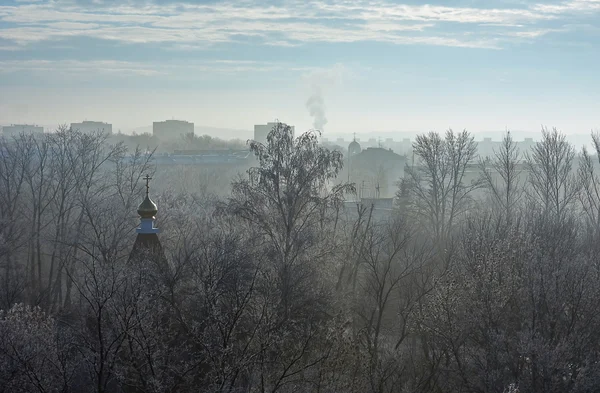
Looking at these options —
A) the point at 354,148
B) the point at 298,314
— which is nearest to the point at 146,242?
the point at 298,314

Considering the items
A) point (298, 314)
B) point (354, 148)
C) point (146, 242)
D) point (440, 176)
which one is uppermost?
point (354, 148)

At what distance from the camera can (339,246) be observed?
879 inches

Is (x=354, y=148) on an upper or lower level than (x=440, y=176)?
upper

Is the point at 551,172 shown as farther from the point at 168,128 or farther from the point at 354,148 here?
the point at 168,128

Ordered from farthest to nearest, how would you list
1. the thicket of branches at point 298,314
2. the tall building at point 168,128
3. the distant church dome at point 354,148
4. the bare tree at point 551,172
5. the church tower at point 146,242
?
1. the tall building at point 168,128
2. the distant church dome at point 354,148
3. the bare tree at point 551,172
4. the church tower at point 146,242
5. the thicket of branches at point 298,314

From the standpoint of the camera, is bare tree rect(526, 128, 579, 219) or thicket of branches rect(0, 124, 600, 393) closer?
thicket of branches rect(0, 124, 600, 393)

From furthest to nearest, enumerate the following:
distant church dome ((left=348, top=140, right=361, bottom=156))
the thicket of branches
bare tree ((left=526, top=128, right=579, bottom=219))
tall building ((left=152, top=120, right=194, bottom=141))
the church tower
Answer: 1. tall building ((left=152, top=120, right=194, bottom=141))
2. distant church dome ((left=348, top=140, right=361, bottom=156))
3. bare tree ((left=526, top=128, right=579, bottom=219))
4. the church tower
5. the thicket of branches

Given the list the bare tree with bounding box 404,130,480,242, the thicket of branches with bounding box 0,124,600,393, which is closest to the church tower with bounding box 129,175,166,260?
the thicket of branches with bounding box 0,124,600,393

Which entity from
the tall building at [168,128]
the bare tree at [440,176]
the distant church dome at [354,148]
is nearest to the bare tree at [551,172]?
the bare tree at [440,176]

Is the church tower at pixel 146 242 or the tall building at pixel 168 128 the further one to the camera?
the tall building at pixel 168 128

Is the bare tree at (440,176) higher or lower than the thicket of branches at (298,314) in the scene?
higher

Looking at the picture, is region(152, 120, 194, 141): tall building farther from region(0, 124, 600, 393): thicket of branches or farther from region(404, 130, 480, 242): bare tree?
region(0, 124, 600, 393): thicket of branches

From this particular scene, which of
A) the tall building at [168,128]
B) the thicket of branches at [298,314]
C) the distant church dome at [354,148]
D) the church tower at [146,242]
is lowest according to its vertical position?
the thicket of branches at [298,314]

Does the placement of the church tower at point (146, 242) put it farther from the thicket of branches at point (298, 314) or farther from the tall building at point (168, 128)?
the tall building at point (168, 128)
